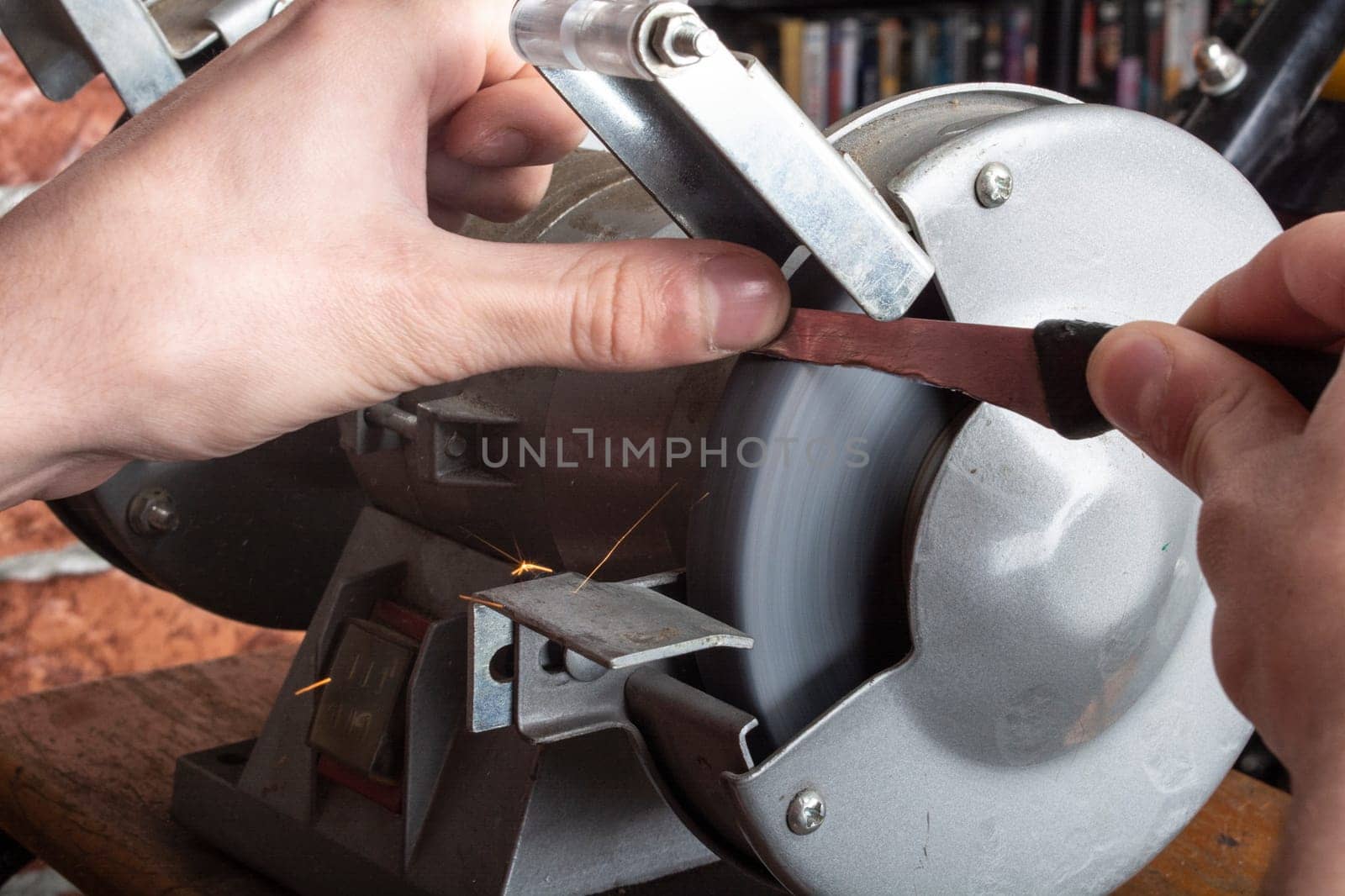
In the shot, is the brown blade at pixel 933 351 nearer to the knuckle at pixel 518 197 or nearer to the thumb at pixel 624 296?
the thumb at pixel 624 296

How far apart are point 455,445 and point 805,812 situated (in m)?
0.33

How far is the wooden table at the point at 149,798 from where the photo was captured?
34.0 inches

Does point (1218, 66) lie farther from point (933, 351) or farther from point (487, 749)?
point (487, 749)

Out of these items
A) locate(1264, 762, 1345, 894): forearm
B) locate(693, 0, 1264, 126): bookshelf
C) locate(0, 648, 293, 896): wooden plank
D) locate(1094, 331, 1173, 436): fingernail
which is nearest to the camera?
locate(1264, 762, 1345, 894): forearm

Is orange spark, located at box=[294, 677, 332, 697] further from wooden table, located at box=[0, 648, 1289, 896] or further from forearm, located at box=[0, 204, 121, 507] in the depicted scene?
forearm, located at box=[0, 204, 121, 507]

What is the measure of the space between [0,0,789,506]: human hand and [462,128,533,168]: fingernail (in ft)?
0.44

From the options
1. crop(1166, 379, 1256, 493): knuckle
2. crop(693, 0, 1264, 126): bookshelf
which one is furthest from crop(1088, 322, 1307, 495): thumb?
crop(693, 0, 1264, 126): bookshelf

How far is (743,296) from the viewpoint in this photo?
587 mm

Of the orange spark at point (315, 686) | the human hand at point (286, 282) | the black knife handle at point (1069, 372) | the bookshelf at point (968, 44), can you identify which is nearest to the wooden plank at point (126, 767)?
the orange spark at point (315, 686)

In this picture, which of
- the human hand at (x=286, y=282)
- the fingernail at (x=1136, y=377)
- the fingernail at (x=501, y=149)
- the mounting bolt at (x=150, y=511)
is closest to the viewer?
the fingernail at (x=1136, y=377)

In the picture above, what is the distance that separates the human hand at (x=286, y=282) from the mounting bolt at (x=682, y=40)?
12 cm

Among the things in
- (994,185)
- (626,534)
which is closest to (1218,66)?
(994,185)

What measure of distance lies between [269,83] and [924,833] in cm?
48

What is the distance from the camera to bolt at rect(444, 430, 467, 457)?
81 cm
